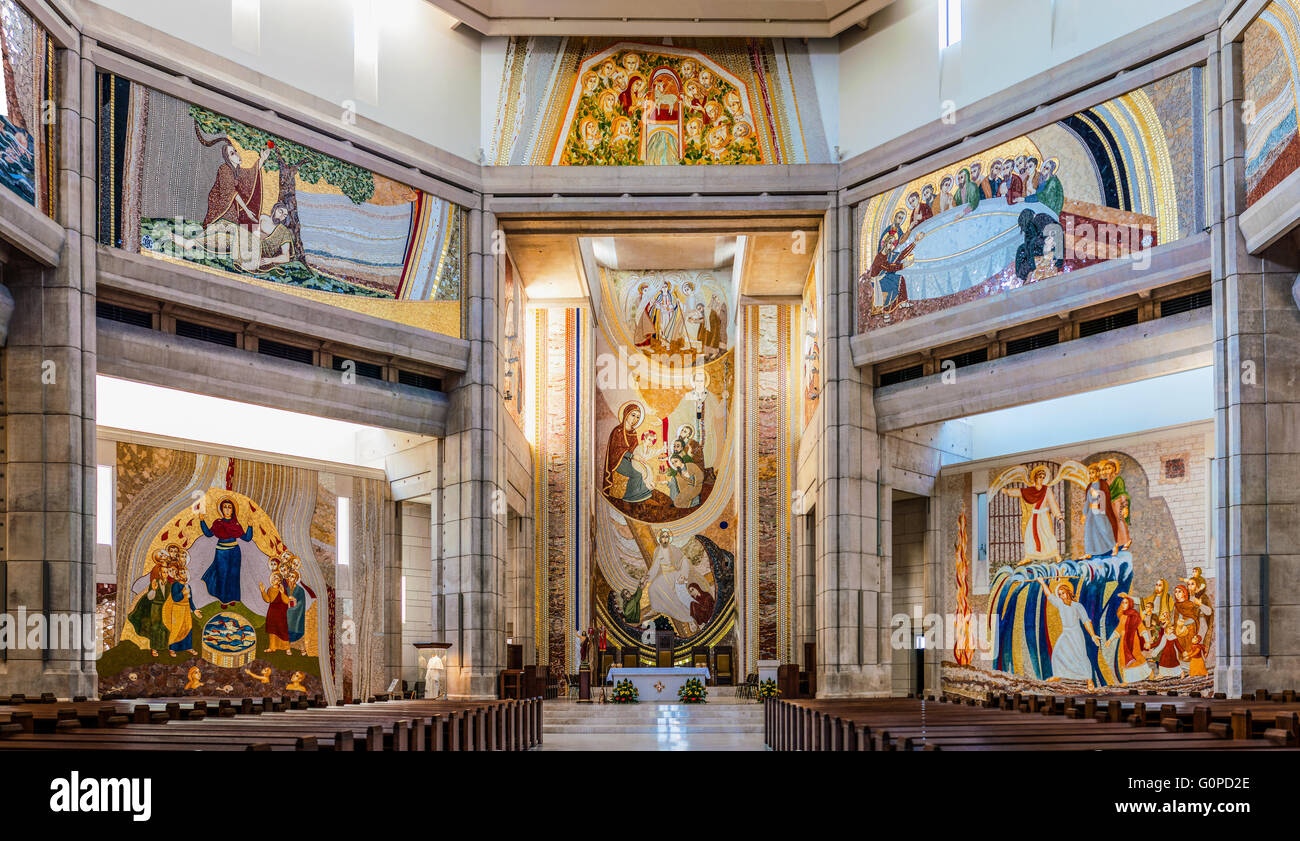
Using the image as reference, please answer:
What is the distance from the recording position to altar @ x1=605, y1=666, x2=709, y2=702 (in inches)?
713

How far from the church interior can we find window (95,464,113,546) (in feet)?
0.12

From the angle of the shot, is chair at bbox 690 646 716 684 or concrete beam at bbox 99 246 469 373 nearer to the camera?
concrete beam at bbox 99 246 469 373

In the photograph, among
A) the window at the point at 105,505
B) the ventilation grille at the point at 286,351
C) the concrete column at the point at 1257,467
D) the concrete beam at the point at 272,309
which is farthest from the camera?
the ventilation grille at the point at 286,351

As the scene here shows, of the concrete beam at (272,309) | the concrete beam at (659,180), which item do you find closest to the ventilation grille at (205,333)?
the concrete beam at (272,309)

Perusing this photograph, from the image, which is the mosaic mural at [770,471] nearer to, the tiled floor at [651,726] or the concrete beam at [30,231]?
the tiled floor at [651,726]

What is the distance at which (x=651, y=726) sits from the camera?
14258mm

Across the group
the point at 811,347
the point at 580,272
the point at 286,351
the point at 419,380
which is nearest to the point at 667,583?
the point at 811,347

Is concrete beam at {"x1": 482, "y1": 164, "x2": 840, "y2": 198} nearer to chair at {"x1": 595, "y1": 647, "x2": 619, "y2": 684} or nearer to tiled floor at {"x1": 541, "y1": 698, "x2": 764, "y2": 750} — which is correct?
tiled floor at {"x1": 541, "y1": 698, "x2": 764, "y2": 750}

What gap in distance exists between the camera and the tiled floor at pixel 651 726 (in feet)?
40.7

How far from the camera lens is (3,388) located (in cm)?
1127

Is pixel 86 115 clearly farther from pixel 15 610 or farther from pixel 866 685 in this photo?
pixel 866 685

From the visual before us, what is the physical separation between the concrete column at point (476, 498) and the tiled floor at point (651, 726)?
4.32 feet

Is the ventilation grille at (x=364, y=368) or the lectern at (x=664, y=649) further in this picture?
the lectern at (x=664, y=649)

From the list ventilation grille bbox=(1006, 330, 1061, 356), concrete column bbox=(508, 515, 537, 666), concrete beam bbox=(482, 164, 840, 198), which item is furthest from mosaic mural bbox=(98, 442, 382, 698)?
ventilation grille bbox=(1006, 330, 1061, 356)
